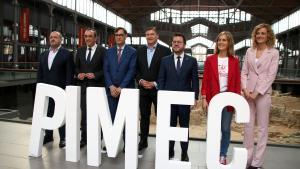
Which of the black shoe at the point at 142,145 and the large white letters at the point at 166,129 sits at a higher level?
the large white letters at the point at 166,129

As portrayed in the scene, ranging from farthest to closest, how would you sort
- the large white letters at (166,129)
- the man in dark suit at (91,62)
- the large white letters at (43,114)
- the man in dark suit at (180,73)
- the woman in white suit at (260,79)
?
1. the man in dark suit at (91,62)
2. the man in dark suit at (180,73)
3. the large white letters at (43,114)
4. the woman in white suit at (260,79)
5. the large white letters at (166,129)

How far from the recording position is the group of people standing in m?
3.86

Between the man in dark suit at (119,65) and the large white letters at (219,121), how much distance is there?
4.51 ft

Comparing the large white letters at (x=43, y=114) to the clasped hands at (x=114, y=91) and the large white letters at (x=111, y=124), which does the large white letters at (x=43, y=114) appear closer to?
the large white letters at (x=111, y=124)

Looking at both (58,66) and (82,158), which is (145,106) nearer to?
(82,158)

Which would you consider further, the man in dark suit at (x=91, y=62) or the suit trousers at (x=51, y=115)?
the suit trousers at (x=51, y=115)

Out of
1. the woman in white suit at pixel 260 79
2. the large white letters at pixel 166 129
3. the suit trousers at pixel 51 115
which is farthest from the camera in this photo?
the suit trousers at pixel 51 115

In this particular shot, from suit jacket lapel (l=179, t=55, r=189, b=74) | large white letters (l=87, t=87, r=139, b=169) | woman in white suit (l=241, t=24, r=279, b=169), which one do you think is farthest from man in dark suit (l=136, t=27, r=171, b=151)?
woman in white suit (l=241, t=24, r=279, b=169)

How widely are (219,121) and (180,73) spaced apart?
898 mm

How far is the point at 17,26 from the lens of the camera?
2059 centimetres

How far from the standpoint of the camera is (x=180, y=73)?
4203mm

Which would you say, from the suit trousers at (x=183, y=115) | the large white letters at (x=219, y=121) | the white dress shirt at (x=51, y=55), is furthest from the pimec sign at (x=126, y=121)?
the white dress shirt at (x=51, y=55)

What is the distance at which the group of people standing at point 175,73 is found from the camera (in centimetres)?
386

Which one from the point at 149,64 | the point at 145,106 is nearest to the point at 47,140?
the point at 145,106
